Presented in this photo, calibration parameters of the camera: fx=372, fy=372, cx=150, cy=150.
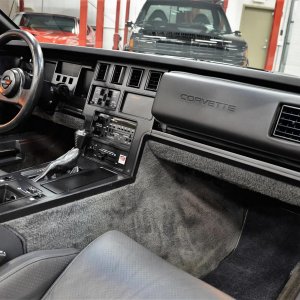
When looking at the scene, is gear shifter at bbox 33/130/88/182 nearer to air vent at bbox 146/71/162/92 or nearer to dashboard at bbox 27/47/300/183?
dashboard at bbox 27/47/300/183

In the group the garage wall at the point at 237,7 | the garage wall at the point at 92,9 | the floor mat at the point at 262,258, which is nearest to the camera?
the floor mat at the point at 262,258

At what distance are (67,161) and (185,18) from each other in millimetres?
2956

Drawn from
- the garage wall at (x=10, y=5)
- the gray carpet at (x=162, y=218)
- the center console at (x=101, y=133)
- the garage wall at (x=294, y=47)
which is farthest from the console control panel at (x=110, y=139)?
the garage wall at (x=294, y=47)

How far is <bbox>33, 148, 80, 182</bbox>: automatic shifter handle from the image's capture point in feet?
4.91

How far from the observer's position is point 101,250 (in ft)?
3.53

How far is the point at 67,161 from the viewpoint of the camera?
5.17 feet

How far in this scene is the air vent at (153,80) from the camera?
1.61 metres

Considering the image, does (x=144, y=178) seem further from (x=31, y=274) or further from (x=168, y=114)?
(x=31, y=274)

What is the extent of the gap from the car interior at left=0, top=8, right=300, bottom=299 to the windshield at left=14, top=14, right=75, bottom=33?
15.6ft

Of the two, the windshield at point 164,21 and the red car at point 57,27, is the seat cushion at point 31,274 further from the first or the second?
the red car at point 57,27

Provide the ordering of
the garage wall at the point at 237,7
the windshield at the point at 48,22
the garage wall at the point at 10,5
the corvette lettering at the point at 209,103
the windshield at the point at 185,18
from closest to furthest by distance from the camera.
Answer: the corvette lettering at the point at 209,103 → the windshield at the point at 185,18 → the windshield at the point at 48,22 → the garage wall at the point at 10,5 → the garage wall at the point at 237,7

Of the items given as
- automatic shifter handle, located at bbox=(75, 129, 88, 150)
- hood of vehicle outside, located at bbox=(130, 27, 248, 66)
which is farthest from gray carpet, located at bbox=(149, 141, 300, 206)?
hood of vehicle outside, located at bbox=(130, 27, 248, 66)

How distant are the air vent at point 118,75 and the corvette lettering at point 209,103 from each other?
1.44ft

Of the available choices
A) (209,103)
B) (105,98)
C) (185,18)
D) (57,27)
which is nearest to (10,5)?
(57,27)
